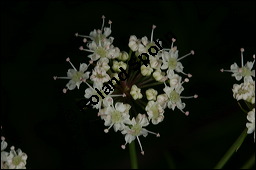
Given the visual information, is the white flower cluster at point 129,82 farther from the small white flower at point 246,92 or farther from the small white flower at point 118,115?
the small white flower at point 246,92

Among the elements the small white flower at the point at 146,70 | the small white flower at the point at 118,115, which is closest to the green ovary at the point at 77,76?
the small white flower at the point at 118,115

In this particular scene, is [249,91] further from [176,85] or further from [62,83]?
[62,83]

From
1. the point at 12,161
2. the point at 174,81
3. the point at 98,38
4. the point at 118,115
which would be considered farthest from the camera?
the point at 98,38

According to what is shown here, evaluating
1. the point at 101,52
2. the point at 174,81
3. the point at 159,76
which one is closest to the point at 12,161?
the point at 101,52

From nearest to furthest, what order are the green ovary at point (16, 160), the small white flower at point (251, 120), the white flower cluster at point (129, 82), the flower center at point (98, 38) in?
the small white flower at point (251, 120) → the green ovary at point (16, 160) → the white flower cluster at point (129, 82) → the flower center at point (98, 38)

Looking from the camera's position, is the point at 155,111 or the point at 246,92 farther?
the point at 155,111

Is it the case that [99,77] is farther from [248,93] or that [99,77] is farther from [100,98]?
[248,93]
